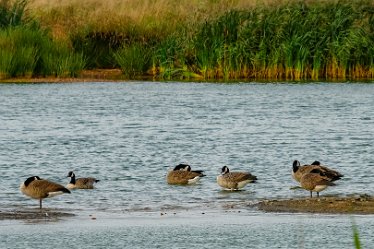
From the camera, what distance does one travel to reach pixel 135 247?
1344 centimetres

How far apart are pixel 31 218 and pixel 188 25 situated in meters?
24.8

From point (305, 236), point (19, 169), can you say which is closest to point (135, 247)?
point (305, 236)

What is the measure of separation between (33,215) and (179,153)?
7926mm

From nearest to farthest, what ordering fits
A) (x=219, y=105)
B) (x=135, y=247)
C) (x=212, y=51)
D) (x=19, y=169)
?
(x=135, y=247) < (x=19, y=169) < (x=219, y=105) < (x=212, y=51)

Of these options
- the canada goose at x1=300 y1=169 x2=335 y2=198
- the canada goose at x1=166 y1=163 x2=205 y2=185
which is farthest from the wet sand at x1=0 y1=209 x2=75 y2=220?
the canada goose at x1=300 y1=169 x2=335 y2=198

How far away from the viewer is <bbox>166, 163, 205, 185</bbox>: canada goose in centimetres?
1880

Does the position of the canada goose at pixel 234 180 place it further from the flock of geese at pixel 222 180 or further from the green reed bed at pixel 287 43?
the green reed bed at pixel 287 43

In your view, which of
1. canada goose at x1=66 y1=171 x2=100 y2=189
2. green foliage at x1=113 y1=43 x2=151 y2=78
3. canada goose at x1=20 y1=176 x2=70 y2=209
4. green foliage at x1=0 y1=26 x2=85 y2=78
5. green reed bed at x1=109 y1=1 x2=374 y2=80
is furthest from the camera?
green foliage at x1=113 y1=43 x2=151 y2=78

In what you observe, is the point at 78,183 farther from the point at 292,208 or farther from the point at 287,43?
the point at 287,43

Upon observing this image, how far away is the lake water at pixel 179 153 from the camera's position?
1435 cm

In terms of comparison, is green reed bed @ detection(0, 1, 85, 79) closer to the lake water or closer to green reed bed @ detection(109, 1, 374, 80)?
the lake water

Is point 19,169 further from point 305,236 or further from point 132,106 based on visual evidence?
point 132,106

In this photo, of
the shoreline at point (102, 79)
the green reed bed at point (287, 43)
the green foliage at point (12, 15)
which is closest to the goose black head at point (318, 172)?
the green reed bed at point (287, 43)

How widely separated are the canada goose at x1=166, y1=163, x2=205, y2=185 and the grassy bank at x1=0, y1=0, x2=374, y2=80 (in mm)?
18744
